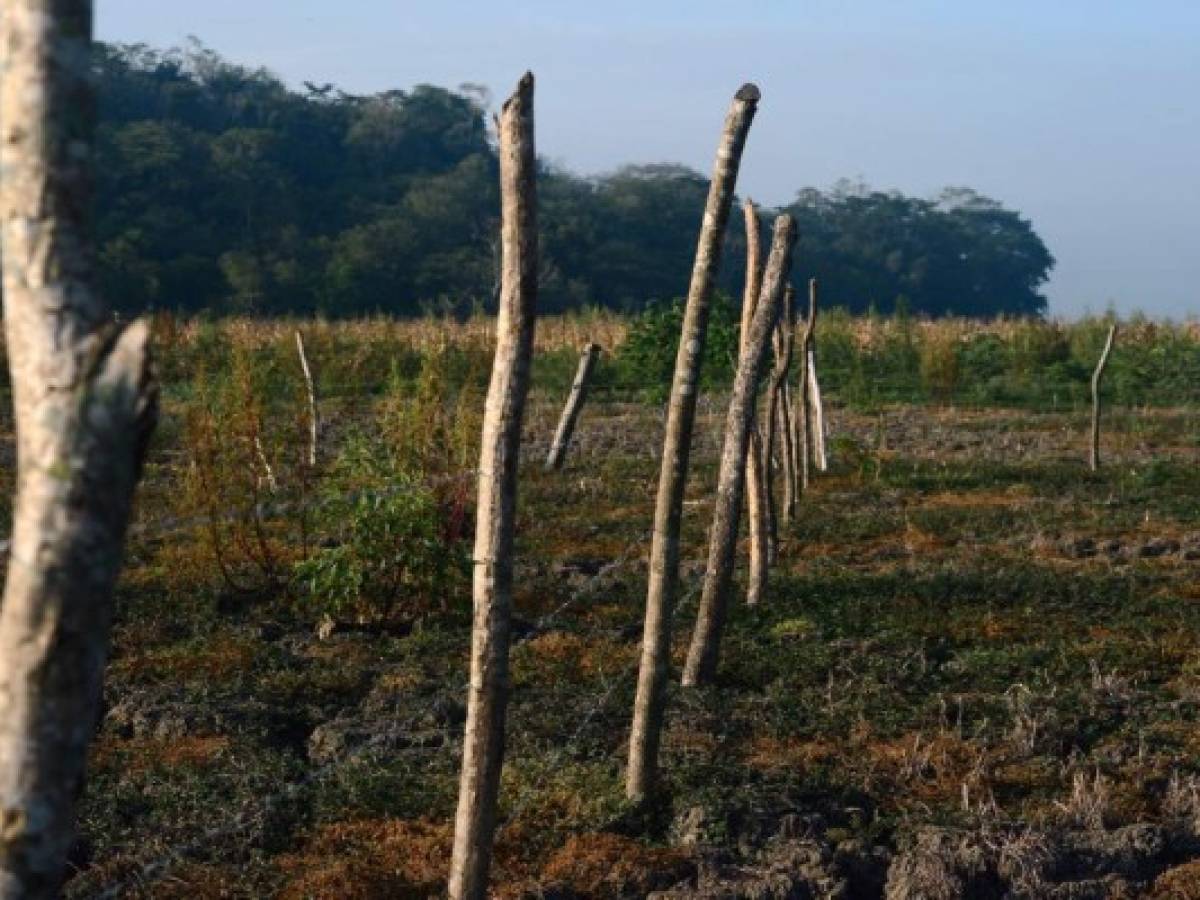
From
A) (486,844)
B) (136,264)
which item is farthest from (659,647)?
(136,264)

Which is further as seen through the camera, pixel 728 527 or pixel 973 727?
pixel 728 527

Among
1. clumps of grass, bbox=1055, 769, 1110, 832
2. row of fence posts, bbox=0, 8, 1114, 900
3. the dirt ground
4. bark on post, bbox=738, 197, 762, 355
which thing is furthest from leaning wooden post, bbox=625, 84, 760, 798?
row of fence posts, bbox=0, 8, 1114, 900

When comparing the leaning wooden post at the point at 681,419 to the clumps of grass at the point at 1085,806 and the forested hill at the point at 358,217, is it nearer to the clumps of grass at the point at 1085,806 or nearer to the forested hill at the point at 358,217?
the clumps of grass at the point at 1085,806

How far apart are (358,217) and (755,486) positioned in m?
48.5

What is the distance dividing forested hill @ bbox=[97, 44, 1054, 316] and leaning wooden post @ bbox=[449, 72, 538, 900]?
126 ft

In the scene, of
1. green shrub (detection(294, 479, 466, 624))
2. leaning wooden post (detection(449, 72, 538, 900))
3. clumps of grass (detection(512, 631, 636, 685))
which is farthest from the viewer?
green shrub (detection(294, 479, 466, 624))

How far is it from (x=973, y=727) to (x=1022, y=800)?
0.93m

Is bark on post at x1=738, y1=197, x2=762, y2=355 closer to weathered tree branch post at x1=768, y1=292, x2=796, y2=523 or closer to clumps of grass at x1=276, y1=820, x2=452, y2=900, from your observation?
weathered tree branch post at x1=768, y1=292, x2=796, y2=523

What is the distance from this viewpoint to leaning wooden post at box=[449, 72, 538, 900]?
5.45 m

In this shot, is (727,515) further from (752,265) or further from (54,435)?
(54,435)

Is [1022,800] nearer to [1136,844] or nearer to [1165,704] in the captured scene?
[1136,844]

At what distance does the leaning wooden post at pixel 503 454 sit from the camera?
5.45 m

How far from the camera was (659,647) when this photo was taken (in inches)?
285

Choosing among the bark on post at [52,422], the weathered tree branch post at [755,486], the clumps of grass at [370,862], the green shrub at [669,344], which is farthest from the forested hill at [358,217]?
the bark on post at [52,422]
